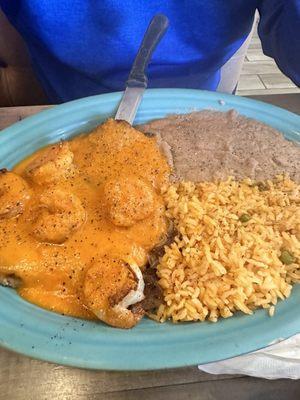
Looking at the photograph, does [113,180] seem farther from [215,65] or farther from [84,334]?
[215,65]

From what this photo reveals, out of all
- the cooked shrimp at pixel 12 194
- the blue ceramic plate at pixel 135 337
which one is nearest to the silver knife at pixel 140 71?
the cooked shrimp at pixel 12 194

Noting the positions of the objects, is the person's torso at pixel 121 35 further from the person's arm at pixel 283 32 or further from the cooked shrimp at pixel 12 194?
the cooked shrimp at pixel 12 194

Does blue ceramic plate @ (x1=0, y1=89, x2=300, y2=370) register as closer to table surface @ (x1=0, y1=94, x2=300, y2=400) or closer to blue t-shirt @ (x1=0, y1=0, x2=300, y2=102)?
table surface @ (x1=0, y1=94, x2=300, y2=400)

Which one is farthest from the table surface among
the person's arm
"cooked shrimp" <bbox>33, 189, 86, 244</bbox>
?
the person's arm

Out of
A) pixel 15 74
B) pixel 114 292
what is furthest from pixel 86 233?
pixel 15 74

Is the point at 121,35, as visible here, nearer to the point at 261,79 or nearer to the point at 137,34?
the point at 137,34
